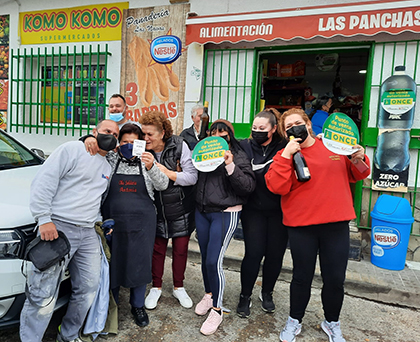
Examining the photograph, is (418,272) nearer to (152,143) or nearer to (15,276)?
(152,143)

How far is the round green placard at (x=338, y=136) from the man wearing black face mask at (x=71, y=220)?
1601 mm

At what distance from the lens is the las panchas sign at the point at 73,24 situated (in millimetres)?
6000

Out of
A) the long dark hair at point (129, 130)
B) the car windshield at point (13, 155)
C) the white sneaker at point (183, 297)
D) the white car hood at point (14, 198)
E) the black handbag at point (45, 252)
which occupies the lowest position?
the white sneaker at point (183, 297)

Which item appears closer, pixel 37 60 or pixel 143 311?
pixel 143 311

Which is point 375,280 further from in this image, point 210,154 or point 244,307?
point 210,154

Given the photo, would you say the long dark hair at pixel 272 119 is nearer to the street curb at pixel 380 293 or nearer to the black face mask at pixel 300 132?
the black face mask at pixel 300 132

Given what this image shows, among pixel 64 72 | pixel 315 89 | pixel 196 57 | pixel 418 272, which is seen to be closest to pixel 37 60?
pixel 64 72

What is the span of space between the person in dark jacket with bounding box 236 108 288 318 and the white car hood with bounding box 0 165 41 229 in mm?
1782

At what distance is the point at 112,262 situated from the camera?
9.11ft

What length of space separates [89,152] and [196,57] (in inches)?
139

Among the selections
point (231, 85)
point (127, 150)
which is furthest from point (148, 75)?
point (127, 150)

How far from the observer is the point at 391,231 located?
410 centimetres

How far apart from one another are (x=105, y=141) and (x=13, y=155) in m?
1.48

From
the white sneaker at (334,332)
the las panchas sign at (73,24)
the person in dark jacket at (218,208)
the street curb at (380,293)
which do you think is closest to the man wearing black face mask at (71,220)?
the person in dark jacket at (218,208)
